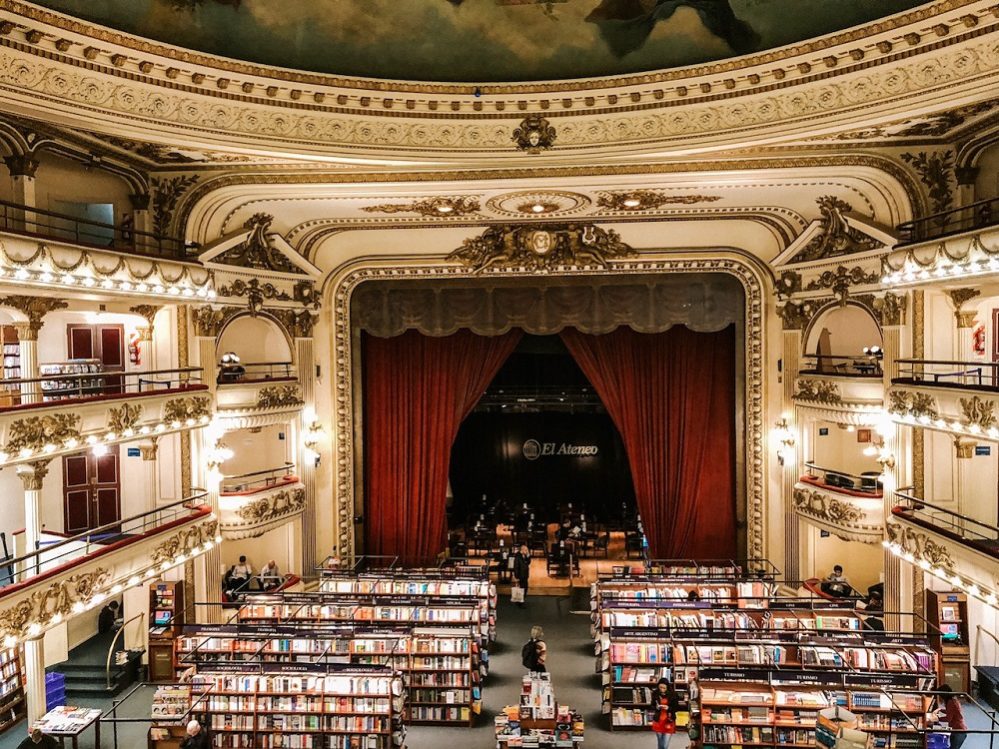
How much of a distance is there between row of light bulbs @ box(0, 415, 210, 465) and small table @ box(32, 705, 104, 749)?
292 centimetres

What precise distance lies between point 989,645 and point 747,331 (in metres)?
6.20

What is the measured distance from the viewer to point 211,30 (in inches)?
311

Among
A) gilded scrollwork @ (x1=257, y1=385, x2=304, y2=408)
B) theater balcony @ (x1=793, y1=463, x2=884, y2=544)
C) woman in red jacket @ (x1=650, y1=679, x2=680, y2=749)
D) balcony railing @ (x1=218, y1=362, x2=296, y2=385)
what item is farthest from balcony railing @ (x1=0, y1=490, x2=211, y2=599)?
theater balcony @ (x1=793, y1=463, x2=884, y2=544)

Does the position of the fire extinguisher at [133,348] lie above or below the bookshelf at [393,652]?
above

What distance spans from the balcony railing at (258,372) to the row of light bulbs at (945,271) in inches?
377

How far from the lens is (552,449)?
17.1 metres

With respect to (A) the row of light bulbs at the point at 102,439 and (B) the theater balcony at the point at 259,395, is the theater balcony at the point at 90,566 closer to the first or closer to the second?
(A) the row of light bulbs at the point at 102,439

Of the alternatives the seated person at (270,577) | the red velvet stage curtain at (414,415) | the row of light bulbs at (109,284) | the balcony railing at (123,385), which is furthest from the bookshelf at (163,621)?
the red velvet stage curtain at (414,415)

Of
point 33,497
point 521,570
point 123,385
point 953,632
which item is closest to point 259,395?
point 123,385

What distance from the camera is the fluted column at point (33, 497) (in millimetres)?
7879

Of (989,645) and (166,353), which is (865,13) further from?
(166,353)

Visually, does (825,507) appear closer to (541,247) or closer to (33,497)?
(541,247)

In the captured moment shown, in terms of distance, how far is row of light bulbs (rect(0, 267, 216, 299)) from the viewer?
24.9ft

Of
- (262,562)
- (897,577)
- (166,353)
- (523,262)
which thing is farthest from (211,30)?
(897,577)
